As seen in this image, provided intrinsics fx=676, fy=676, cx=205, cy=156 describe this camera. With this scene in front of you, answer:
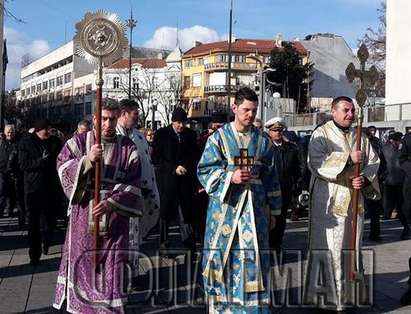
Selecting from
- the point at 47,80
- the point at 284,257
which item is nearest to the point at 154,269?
the point at 284,257

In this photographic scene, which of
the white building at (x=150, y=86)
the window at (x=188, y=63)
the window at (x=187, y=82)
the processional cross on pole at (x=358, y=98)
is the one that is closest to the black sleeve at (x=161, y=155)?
the processional cross on pole at (x=358, y=98)

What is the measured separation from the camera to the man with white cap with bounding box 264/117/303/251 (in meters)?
8.63

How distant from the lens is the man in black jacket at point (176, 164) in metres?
9.08

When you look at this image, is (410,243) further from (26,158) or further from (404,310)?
(26,158)

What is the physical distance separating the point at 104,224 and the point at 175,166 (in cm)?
367

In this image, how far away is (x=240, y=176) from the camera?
5.32m

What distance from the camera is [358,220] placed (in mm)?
6406

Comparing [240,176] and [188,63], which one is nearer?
[240,176]

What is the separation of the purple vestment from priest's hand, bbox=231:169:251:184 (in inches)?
33.7

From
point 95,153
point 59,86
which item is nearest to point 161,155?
point 95,153

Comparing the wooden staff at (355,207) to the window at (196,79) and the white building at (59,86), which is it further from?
the window at (196,79)

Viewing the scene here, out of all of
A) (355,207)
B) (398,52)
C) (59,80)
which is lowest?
(355,207)

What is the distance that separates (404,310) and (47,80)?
4654 inches

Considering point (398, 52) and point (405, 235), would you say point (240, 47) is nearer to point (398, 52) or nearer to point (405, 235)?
point (398, 52)
